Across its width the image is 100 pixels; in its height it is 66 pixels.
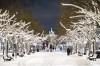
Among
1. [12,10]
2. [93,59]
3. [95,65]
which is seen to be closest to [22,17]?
[12,10]

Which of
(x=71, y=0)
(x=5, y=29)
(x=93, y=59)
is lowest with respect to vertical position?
(x=93, y=59)

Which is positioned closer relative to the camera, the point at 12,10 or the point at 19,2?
the point at 12,10

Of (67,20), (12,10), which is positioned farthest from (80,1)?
(67,20)

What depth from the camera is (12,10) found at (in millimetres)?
69938

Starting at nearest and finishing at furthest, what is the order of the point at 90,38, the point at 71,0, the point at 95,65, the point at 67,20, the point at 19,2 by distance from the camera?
the point at 95,65 < the point at 71,0 < the point at 90,38 < the point at 19,2 < the point at 67,20

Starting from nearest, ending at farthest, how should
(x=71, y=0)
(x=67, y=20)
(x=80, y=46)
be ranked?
(x=71, y=0) → (x=67, y=20) → (x=80, y=46)

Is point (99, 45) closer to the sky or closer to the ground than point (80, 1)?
closer to the ground

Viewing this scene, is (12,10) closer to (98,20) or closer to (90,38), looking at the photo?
(90,38)

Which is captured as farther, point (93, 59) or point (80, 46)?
point (80, 46)

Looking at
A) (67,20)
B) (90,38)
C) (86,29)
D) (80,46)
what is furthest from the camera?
(80,46)

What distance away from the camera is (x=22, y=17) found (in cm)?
8806

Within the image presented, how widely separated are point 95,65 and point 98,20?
28.6 feet

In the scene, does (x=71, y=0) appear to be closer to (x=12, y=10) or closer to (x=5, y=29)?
(x=5, y=29)

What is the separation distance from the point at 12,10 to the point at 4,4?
10.7 meters
